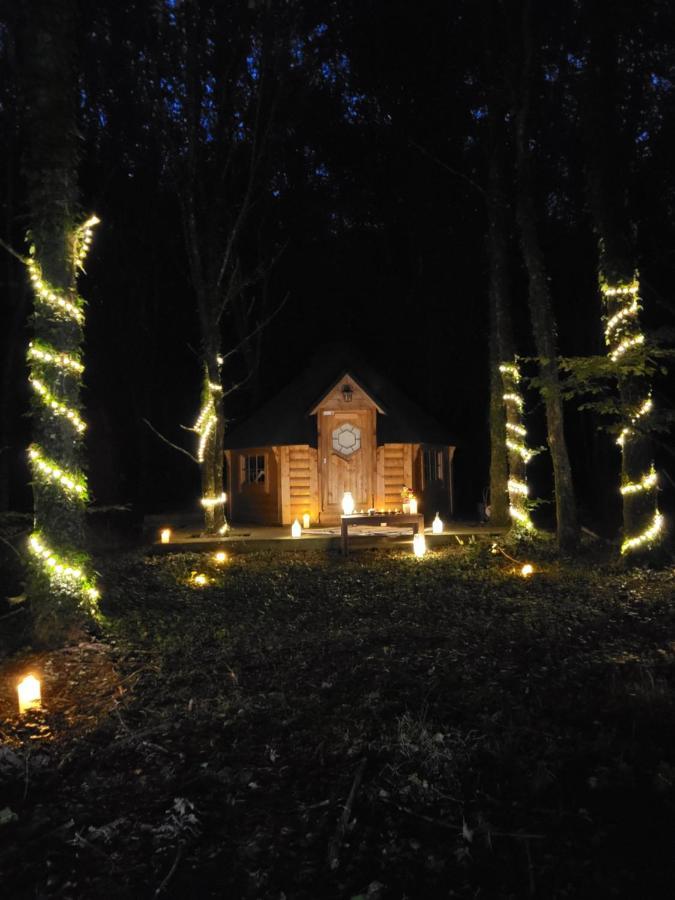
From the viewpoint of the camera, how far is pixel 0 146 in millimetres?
19031

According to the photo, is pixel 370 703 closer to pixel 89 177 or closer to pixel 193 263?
pixel 193 263

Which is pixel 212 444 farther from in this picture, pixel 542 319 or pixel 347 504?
pixel 542 319

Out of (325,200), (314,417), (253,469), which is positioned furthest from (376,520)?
(325,200)

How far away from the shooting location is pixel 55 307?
24.9 ft

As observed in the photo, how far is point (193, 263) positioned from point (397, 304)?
561 inches

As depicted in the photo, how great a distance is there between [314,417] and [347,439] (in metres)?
1.15

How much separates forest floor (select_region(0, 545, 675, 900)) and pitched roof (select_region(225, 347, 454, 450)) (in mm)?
9527

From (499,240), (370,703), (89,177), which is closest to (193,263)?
(499,240)

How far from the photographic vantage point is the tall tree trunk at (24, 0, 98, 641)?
7.36m

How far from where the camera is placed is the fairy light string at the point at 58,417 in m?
7.28

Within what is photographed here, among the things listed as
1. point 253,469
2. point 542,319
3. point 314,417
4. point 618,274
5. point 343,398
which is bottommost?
point 253,469

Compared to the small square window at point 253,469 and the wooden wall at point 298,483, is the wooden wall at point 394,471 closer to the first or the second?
the wooden wall at point 298,483

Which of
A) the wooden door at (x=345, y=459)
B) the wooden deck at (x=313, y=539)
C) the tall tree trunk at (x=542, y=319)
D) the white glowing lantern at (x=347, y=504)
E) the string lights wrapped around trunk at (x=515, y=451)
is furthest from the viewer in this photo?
the wooden door at (x=345, y=459)

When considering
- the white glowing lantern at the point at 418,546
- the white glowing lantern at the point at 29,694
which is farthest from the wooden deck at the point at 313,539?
the white glowing lantern at the point at 29,694
